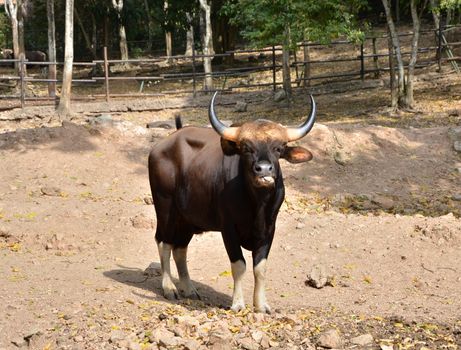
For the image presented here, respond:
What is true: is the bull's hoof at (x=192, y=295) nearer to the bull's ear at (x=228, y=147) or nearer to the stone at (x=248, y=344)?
the bull's ear at (x=228, y=147)

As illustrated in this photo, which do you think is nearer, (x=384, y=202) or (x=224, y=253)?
(x=224, y=253)

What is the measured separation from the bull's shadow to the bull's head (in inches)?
64.3

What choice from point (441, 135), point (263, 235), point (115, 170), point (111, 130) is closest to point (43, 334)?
point (263, 235)

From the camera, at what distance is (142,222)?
11203mm

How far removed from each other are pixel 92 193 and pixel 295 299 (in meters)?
5.39

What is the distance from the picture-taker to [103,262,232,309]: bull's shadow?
8.04 m

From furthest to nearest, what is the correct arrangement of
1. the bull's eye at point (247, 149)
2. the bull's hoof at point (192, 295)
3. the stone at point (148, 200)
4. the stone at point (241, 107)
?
the stone at point (241, 107) < the stone at point (148, 200) < the bull's hoof at point (192, 295) < the bull's eye at point (247, 149)

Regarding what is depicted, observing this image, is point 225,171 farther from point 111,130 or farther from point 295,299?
point 111,130

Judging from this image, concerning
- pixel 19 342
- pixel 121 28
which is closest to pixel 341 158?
pixel 19 342

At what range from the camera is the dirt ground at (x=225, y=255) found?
21.3ft

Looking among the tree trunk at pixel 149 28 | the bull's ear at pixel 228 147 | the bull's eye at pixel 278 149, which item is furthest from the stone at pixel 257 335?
the tree trunk at pixel 149 28

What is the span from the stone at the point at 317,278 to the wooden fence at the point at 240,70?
14666mm

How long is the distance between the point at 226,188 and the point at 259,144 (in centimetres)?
66

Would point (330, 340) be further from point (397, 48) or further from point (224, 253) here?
point (397, 48)
